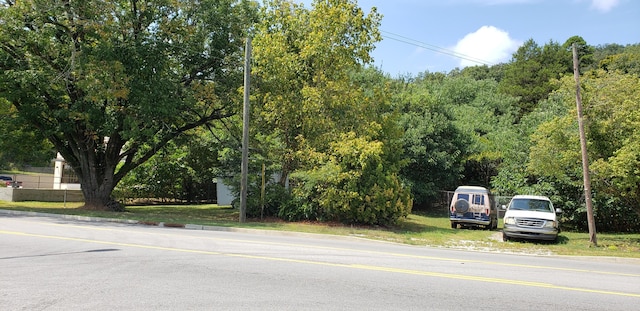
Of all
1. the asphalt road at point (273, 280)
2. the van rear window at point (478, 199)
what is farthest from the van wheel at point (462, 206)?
the asphalt road at point (273, 280)

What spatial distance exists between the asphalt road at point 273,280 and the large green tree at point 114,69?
10.8 metres

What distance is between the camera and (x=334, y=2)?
22.8 m

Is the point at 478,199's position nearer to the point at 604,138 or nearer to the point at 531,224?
the point at 531,224

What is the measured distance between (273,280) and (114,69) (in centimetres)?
1665

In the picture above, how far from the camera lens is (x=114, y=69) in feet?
68.3

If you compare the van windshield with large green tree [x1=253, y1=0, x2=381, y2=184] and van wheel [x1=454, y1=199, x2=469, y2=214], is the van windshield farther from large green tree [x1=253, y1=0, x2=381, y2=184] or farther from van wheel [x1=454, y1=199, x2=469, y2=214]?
large green tree [x1=253, y1=0, x2=381, y2=184]

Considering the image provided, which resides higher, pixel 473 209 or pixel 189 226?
pixel 473 209

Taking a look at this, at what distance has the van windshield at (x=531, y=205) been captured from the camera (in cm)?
1827

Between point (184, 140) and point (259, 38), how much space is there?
8089 mm

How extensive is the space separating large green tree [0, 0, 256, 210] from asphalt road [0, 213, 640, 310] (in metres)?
10.8

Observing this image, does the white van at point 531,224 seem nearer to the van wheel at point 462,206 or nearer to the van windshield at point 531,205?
the van windshield at point 531,205

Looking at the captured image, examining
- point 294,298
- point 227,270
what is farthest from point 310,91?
point 294,298

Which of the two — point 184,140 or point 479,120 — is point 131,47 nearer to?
point 184,140

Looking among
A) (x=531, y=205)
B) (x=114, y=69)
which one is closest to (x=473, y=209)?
(x=531, y=205)
